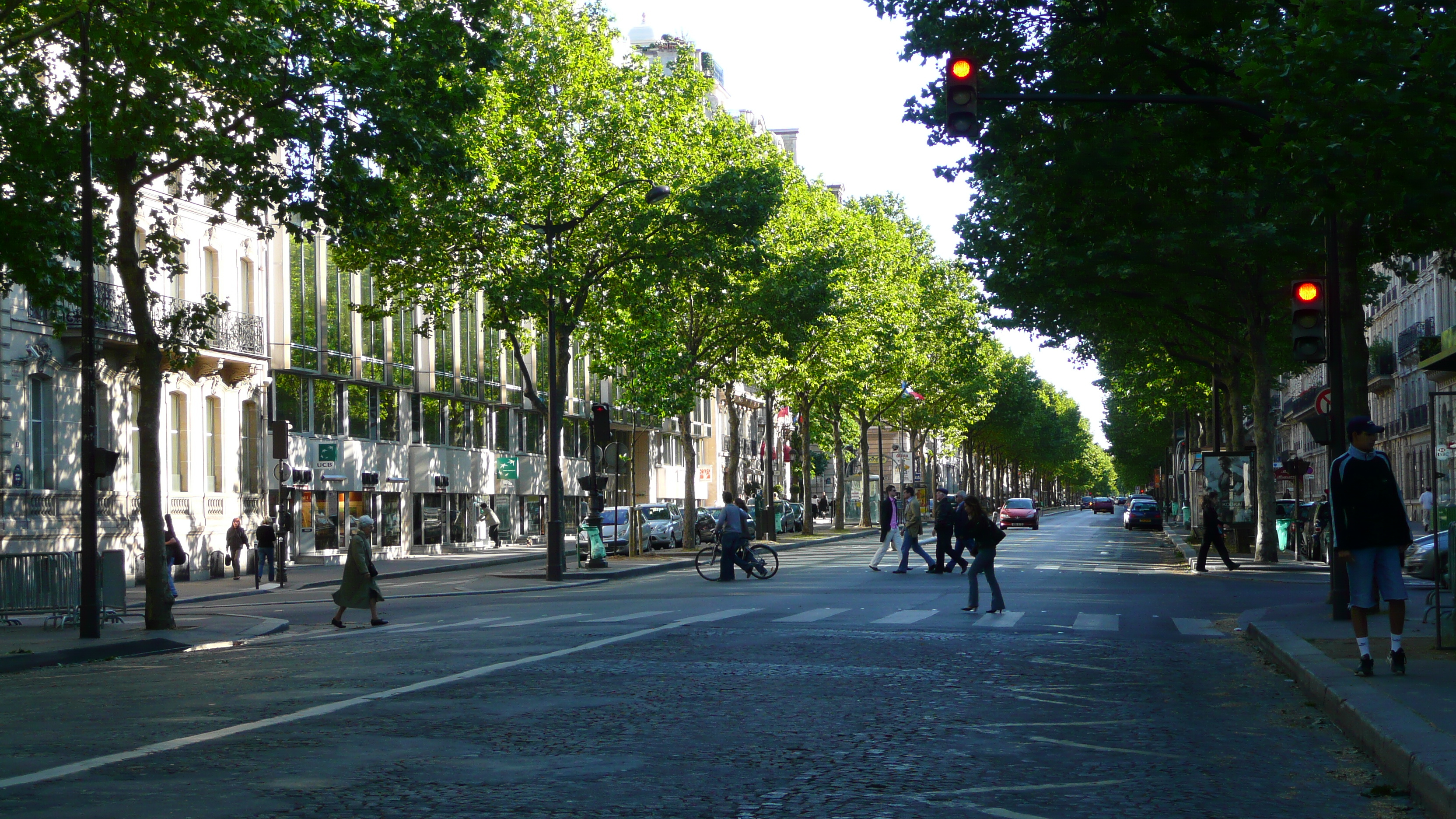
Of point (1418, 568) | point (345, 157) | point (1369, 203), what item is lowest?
point (1418, 568)

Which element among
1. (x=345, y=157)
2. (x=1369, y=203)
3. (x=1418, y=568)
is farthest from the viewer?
(x=1418, y=568)

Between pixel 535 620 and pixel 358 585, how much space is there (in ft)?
9.26

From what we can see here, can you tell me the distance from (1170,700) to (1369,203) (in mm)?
4727

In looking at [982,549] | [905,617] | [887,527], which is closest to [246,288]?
[887,527]

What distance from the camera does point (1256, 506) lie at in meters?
38.4

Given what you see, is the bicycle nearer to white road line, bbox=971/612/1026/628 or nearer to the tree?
white road line, bbox=971/612/1026/628

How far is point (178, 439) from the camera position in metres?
39.0

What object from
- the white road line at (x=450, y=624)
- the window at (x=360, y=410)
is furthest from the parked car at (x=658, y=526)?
the white road line at (x=450, y=624)

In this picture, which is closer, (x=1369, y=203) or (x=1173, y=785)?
(x=1173, y=785)

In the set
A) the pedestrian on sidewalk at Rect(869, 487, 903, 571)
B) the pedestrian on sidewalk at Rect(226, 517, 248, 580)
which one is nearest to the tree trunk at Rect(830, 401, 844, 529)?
the pedestrian on sidewalk at Rect(869, 487, 903, 571)

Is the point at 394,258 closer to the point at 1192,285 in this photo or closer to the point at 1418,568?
the point at 1192,285

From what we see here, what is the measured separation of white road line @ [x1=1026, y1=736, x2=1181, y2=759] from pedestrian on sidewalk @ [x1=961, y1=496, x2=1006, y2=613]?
10.6m

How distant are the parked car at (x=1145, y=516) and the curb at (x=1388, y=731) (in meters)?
66.3

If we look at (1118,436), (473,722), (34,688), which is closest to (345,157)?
(34,688)
